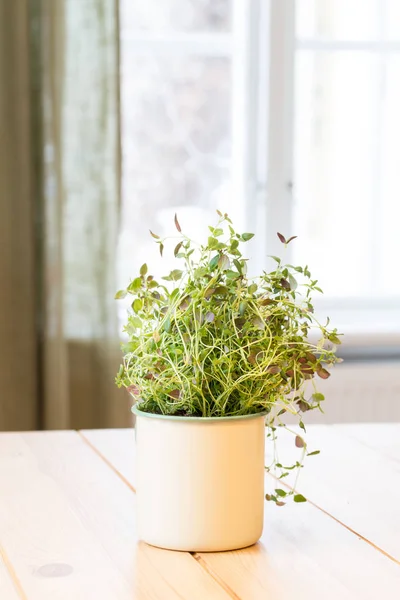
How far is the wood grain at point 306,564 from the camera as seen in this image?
29.0 inches

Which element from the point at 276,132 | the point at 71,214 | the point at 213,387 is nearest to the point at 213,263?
the point at 213,387

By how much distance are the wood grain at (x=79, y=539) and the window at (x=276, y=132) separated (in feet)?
5.37

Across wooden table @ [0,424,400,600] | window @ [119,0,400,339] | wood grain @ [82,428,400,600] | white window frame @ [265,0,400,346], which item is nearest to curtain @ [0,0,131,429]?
window @ [119,0,400,339]

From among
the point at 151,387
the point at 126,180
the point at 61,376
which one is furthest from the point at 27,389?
the point at 151,387

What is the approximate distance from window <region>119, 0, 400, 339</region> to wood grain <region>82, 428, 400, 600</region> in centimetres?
183

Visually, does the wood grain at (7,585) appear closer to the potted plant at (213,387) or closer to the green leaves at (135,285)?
the potted plant at (213,387)

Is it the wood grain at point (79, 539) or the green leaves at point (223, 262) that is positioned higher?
the green leaves at point (223, 262)

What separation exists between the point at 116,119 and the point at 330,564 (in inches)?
68.9

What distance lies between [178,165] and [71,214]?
0.50m

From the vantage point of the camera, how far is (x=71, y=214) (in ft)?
7.84

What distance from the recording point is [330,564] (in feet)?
2.61

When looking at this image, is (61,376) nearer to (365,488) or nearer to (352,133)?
(352,133)

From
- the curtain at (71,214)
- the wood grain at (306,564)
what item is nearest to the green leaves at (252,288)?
the wood grain at (306,564)

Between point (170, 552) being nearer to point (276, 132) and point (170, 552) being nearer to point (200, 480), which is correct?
point (200, 480)
